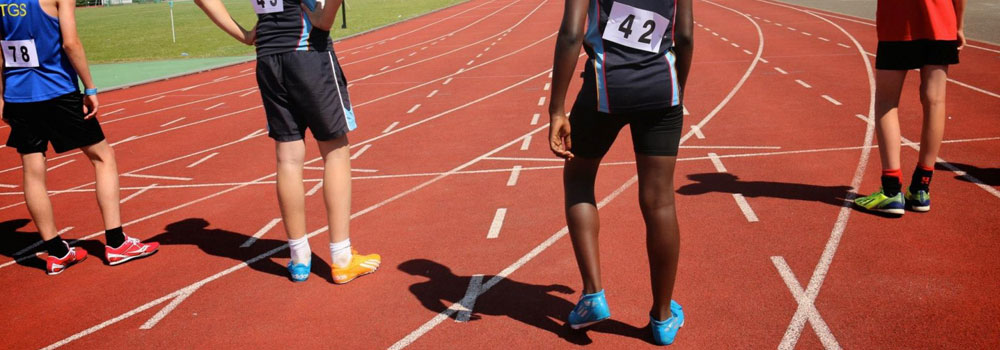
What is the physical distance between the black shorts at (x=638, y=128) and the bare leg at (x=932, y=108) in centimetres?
308

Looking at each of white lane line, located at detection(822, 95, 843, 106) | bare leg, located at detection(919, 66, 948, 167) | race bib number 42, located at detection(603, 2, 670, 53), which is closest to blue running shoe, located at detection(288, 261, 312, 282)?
race bib number 42, located at detection(603, 2, 670, 53)

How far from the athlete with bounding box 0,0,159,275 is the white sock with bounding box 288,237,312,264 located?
58.5 inches

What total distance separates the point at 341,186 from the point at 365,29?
91.5 ft

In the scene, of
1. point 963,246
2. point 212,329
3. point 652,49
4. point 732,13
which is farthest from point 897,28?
point 732,13

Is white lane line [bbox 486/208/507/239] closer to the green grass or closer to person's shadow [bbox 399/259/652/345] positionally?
person's shadow [bbox 399/259/652/345]

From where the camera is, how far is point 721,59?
16.4 m

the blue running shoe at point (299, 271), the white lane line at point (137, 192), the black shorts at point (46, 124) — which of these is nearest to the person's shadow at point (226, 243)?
the blue running shoe at point (299, 271)

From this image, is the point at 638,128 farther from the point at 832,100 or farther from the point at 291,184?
the point at 832,100

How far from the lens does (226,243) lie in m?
5.87

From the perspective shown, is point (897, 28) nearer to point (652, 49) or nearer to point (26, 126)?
point (652, 49)

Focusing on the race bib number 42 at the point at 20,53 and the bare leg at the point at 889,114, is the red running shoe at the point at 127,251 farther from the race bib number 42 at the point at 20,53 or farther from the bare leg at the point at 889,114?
the bare leg at the point at 889,114

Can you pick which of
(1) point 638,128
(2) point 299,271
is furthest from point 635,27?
(2) point 299,271

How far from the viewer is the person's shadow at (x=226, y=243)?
5199 millimetres

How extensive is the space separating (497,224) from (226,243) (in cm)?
206
